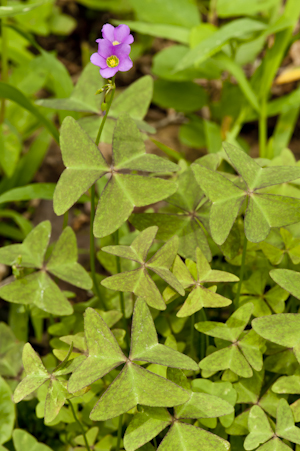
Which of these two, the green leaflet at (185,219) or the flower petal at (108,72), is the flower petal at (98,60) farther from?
the green leaflet at (185,219)

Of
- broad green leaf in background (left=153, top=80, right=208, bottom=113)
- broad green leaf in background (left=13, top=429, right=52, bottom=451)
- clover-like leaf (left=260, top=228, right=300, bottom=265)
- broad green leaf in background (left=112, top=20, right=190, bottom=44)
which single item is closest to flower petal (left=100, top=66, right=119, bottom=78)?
clover-like leaf (left=260, top=228, right=300, bottom=265)

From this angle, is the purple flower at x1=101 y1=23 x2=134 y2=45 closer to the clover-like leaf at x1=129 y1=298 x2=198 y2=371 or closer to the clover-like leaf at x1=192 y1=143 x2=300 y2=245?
the clover-like leaf at x1=192 y1=143 x2=300 y2=245

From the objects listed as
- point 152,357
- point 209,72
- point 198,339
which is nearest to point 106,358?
point 152,357

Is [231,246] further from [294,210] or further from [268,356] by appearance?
[268,356]

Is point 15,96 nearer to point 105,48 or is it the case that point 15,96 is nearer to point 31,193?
point 31,193

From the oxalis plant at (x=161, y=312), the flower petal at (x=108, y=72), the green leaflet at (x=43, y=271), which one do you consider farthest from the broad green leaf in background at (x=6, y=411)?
the flower petal at (x=108, y=72)

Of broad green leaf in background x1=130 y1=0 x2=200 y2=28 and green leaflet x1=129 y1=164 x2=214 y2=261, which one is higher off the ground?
broad green leaf in background x1=130 y1=0 x2=200 y2=28
